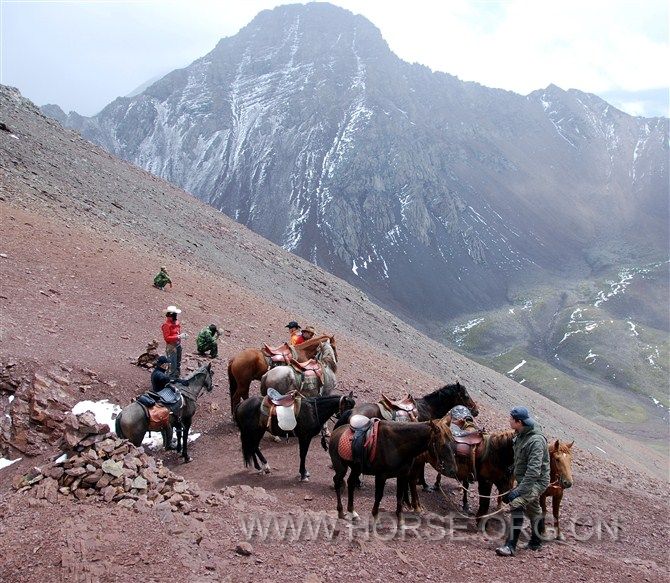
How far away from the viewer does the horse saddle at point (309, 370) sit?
→ 12.8 meters

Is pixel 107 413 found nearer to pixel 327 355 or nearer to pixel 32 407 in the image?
pixel 32 407

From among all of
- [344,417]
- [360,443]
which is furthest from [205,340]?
[360,443]

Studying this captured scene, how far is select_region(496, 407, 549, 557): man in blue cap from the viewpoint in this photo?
27.0 ft

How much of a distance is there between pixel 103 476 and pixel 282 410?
3.70m

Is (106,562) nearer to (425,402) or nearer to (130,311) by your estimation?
(425,402)

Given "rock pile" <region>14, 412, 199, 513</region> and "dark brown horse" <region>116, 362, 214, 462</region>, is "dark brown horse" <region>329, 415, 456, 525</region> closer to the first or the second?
"rock pile" <region>14, 412, 199, 513</region>

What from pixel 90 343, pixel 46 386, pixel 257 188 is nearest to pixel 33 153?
pixel 90 343

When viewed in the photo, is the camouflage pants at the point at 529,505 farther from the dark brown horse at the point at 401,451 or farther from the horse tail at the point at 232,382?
the horse tail at the point at 232,382

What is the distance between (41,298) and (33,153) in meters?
19.6

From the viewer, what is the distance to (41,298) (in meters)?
17.2

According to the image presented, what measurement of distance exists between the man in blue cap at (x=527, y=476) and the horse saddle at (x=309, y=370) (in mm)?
5460

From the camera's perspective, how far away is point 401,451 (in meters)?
8.66

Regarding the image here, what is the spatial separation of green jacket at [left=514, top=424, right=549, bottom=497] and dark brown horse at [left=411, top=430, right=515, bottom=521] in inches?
27.8

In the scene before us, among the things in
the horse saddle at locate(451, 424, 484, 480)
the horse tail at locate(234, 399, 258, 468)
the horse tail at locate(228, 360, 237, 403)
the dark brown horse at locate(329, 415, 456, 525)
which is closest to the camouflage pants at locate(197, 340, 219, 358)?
the horse tail at locate(228, 360, 237, 403)
